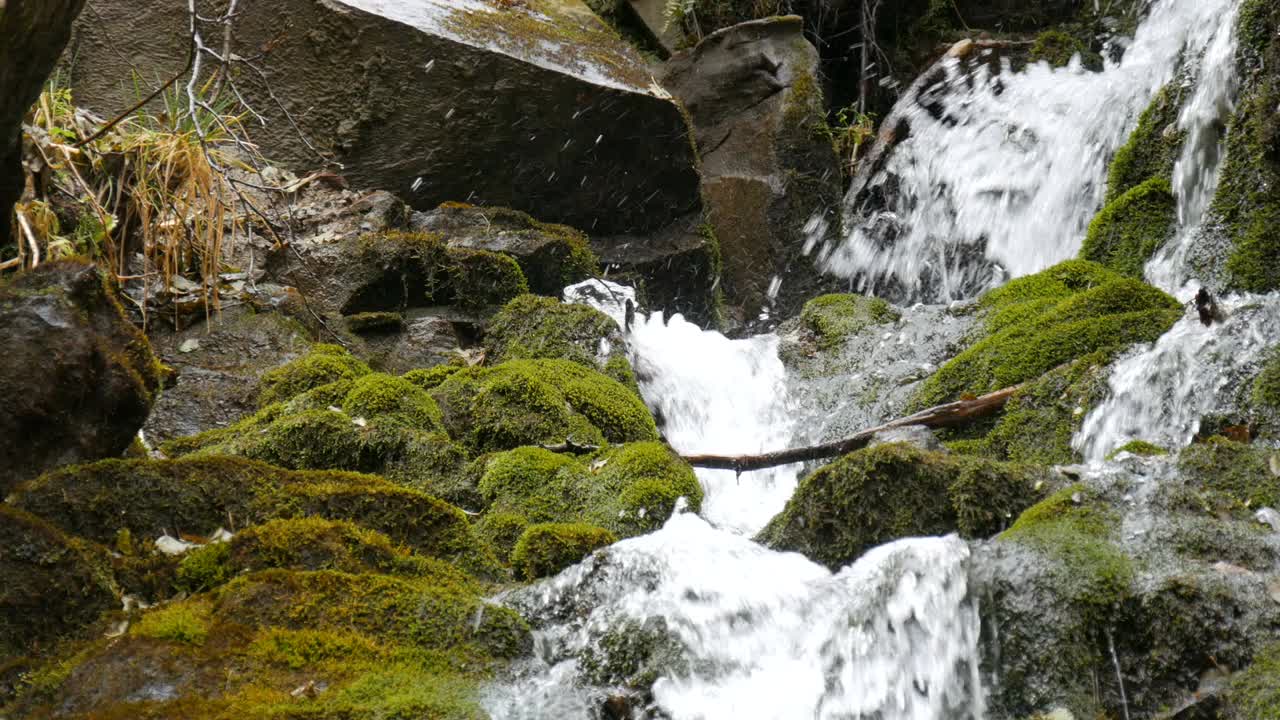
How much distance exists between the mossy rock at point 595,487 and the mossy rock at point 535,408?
35cm

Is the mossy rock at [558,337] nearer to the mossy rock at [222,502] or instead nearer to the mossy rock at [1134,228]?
the mossy rock at [222,502]

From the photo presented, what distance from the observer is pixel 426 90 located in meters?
7.96

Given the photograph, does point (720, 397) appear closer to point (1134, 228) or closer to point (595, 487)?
point (1134, 228)

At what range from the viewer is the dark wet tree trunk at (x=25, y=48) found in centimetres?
249

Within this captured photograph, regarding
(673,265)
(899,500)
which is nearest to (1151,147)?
(673,265)

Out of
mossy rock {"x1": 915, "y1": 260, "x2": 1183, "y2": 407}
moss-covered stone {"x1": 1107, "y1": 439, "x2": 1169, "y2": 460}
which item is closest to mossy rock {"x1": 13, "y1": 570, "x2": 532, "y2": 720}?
moss-covered stone {"x1": 1107, "y1": 439, "x2": 1169, "y2": 460}

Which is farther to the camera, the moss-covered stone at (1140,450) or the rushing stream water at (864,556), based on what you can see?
the moss-covered stone at (1140,450)

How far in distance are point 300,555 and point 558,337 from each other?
3.37 meters

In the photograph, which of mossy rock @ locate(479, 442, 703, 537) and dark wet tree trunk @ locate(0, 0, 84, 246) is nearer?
dark wet tree trunk @ locate(0, 0, 84, 246)

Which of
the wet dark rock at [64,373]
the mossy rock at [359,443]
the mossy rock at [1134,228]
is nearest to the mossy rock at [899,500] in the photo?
the mossy rock at [359,443]

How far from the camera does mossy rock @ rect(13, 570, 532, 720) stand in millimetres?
2398

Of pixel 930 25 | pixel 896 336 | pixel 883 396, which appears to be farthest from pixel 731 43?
pixel 883 396

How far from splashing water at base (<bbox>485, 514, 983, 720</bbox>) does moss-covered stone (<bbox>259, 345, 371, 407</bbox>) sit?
2691 mm

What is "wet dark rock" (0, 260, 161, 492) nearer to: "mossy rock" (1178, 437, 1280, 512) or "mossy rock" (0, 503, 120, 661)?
"mossy rock" (0, 503, 120, 661)
